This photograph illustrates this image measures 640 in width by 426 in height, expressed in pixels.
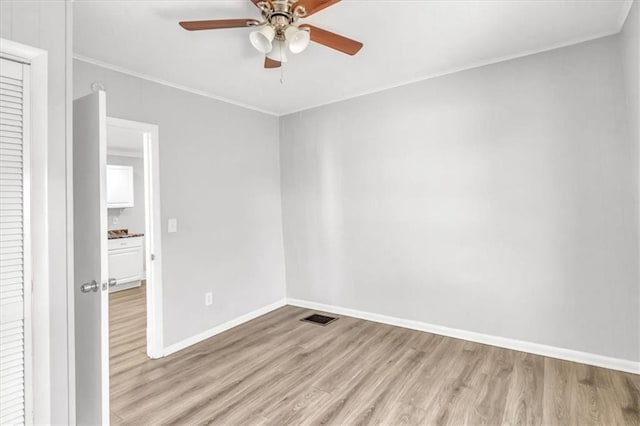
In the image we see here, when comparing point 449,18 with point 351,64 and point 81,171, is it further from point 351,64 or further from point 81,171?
point 81,171

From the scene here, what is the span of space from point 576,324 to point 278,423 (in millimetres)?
2379

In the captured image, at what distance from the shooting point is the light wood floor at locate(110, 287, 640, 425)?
80.0 inches

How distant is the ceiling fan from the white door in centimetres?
74

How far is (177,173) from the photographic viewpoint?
312 centimetres

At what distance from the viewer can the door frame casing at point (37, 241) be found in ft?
4.85

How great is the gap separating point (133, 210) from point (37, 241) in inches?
203

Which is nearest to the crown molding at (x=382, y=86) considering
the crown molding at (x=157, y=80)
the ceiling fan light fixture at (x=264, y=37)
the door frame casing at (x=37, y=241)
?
the crown molding at (x=157, y=80)

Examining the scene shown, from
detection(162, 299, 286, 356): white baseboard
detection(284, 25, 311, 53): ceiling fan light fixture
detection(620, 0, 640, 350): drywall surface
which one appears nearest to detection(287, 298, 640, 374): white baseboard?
detection(620, 0, 640, 350): drywall surface

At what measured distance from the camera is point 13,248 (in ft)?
4.76

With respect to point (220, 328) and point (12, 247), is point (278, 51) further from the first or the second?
point (220, 328)

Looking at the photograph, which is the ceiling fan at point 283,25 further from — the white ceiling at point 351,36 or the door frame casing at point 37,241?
the door frame casing at point 37,241

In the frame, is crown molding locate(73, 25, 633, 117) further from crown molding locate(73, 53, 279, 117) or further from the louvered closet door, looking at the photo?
the louvered closet door

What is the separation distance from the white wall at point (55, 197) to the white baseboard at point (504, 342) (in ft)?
9.02

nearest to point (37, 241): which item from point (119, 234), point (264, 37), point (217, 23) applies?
point (217, 23)
